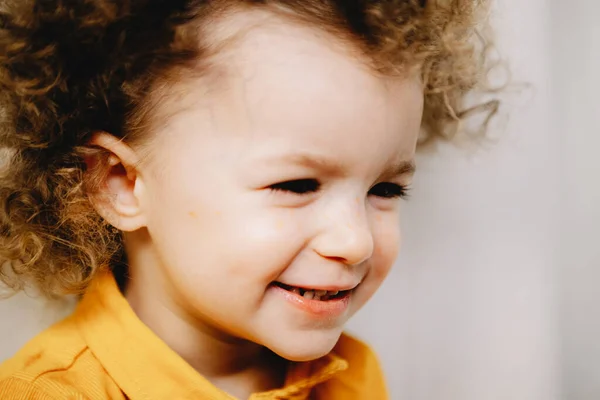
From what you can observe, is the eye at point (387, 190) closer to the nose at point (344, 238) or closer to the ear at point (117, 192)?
the nose at point (344, 238)

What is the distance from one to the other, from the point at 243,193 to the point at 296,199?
0.16 ft

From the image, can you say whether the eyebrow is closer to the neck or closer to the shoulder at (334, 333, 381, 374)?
the neck

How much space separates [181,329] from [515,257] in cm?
56

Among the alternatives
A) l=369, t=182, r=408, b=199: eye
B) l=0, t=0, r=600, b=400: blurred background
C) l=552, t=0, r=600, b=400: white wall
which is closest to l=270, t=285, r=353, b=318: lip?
l=369, t=182, r=408, b=199: eye

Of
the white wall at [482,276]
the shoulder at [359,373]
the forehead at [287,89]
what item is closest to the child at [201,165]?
the forehead at [287,89]

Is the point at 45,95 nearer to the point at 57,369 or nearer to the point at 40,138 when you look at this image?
the point at 40,138

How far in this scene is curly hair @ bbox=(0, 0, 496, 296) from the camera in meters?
0.61

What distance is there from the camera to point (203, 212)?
63 cm

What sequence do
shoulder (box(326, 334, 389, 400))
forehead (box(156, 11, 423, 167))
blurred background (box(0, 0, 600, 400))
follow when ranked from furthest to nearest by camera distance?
blurred background (box(0, 0, 600, 400)) → shoulder (box(326, 334, 389, 400)) → forehead (box(156, 11, 423, 167))

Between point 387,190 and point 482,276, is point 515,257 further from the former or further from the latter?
point 387,190

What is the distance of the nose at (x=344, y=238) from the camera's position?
0.63 m

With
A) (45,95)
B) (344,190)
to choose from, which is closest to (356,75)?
(344,190)

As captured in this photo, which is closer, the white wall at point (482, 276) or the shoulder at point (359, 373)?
the shoulder at point (359, 373)

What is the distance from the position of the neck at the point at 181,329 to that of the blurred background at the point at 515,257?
1.09ft
